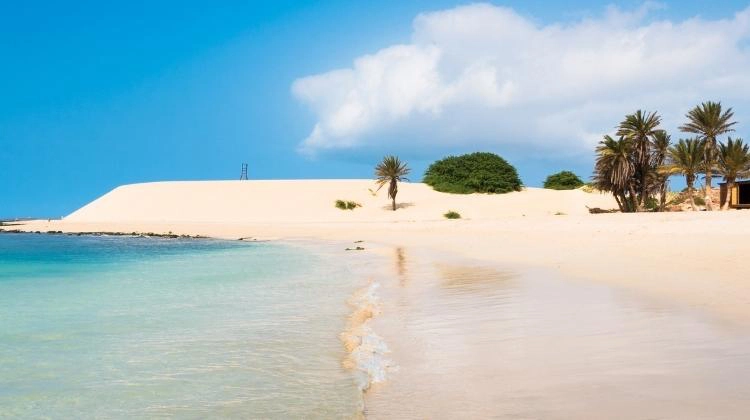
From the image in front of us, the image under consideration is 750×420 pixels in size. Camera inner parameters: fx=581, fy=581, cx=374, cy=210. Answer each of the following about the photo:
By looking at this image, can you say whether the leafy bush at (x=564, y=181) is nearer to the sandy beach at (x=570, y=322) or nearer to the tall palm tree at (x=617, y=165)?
the tall palm tree at (x=617, y=165)

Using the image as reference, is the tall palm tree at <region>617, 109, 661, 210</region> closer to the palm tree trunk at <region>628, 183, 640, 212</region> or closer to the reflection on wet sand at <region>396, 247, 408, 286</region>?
the palm tree trunk at <region>628, 183, 640, 212</region>

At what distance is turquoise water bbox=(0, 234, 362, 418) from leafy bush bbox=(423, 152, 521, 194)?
61.2 meters

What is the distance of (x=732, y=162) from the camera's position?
1761 inches

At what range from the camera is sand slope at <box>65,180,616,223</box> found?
6612 centimetres

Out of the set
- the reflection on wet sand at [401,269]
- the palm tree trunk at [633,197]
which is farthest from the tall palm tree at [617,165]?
the reflection on wet sand at [401,269]

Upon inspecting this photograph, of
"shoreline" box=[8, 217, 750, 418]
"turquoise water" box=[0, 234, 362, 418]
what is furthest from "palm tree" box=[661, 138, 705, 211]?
"turquoise water" box=[0, 234, 362, 418]

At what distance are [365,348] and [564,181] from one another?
84.5 metres

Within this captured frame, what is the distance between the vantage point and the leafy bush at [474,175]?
251 ft

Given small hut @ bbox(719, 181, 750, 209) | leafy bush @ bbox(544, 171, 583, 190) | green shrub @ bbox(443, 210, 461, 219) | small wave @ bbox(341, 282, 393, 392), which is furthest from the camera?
leafy bush @ bbox(544, 171, 583, 190)

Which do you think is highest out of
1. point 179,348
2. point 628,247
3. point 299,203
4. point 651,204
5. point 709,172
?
point 299,203

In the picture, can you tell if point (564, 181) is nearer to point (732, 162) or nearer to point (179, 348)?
point (732, 162)

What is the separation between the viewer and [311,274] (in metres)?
18.0

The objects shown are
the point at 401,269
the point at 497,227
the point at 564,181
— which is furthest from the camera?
the point at 564,181

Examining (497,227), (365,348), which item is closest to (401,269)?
(365,348)
